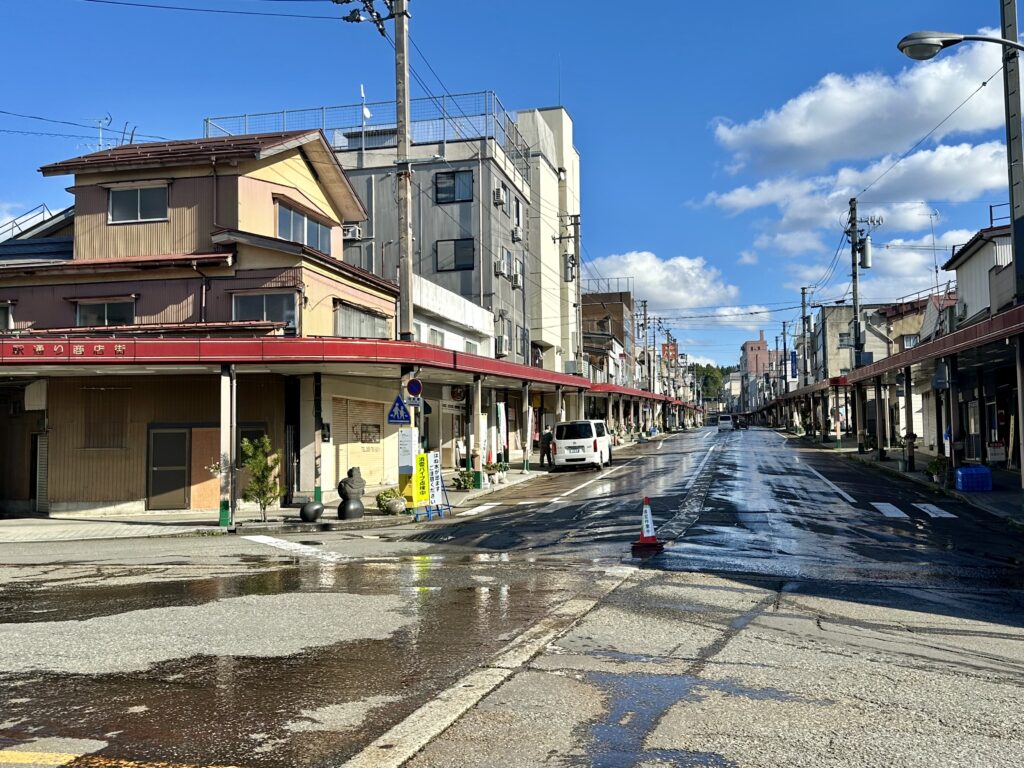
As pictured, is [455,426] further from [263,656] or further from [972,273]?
[263,656]

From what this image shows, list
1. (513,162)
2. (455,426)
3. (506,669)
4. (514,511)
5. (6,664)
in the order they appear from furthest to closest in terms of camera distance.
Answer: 1. (513,162)
2. (455,426)
3. (514,511)
4. (6,664)
5. (506,669)

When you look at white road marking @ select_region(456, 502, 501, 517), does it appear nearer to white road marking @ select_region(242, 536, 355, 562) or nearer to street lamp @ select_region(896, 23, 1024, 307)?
white road marking @ select_region(242, 536, 355, 562)

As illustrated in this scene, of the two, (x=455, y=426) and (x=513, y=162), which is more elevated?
(x=513, y=162)

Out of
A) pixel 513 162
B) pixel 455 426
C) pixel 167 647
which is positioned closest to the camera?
pixel 167 647

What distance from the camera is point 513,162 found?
46.6 metres

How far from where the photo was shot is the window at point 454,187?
40.9 metres

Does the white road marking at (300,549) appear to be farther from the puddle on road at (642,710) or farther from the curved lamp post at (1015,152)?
the curved lamp post at (1015,152)

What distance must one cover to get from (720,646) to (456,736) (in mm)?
3066

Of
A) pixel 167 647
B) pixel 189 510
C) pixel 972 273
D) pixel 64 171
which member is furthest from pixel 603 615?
pixel 972 273

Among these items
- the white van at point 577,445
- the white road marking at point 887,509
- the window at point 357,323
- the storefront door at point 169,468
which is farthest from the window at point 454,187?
the white road marking at point 887,509

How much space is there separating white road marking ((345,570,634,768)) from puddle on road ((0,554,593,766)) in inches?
4.5

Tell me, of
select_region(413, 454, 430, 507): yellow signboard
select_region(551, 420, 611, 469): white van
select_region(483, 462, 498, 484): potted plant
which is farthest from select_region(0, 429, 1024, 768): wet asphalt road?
select_region(551, 420, 611, 469): white van

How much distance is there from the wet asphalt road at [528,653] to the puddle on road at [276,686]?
1.0 inches

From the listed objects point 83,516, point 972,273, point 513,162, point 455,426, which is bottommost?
point 83,516
